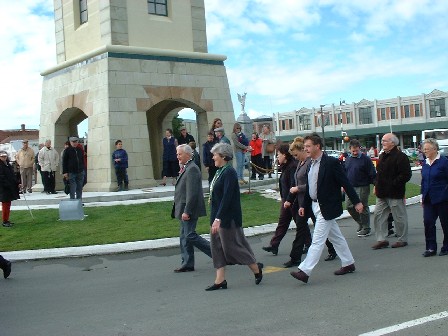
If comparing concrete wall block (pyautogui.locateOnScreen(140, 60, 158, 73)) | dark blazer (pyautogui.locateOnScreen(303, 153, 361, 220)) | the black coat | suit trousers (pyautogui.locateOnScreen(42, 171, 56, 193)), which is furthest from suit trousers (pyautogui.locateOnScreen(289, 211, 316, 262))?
suit trousers (pyautogui.locateOnScreen(42, 171, 56, 193))

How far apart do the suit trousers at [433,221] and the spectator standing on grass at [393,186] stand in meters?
0.85

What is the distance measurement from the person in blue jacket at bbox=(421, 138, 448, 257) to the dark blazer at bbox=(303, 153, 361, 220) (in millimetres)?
1742

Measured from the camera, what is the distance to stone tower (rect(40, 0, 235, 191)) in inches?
734

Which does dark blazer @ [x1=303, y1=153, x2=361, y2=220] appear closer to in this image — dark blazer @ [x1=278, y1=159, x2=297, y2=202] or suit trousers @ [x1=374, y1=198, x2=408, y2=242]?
dark blazer @ [x1=278, y1=159, x2=297, y2=202]

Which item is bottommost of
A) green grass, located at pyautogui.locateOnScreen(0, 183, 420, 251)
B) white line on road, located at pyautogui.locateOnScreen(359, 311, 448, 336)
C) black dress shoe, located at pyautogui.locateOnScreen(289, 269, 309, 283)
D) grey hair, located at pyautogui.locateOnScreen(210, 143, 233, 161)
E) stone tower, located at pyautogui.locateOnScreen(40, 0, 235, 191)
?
white line on road, located at pyautogui.locateOnScreen(359, 311, 448, 336)

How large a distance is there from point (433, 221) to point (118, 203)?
9856mm

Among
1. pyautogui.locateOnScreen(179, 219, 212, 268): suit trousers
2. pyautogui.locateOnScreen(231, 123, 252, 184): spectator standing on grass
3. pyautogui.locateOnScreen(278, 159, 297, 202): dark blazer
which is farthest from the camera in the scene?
pyautogui.locateOnScreen(231, 123, 252, 184): spectator standing on grass

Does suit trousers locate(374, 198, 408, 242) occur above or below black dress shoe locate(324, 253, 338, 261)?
above

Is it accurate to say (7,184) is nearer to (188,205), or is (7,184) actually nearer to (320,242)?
(188,205)

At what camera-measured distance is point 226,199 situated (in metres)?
6.98

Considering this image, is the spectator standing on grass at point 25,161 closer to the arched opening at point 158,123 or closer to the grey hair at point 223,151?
the arched opening at point 158,123

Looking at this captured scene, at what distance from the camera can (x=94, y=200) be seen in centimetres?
1688

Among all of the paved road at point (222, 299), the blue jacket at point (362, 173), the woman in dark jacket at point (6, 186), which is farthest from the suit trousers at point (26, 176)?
the blue jacket at point (362, 173)

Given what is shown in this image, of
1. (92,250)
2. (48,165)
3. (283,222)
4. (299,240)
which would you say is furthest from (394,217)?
(48,165)
